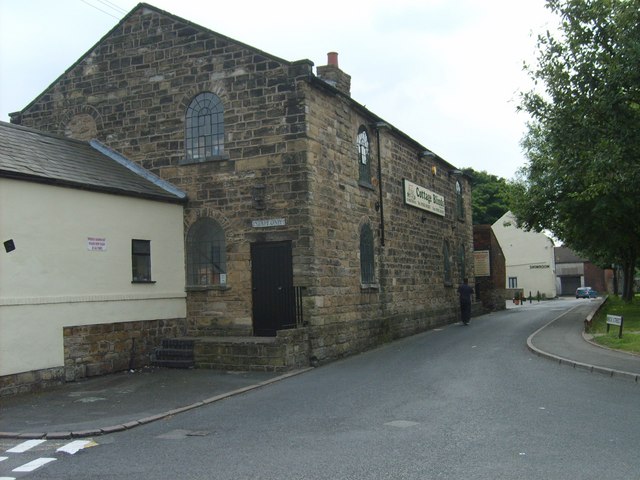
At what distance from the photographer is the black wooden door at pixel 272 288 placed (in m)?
15.2

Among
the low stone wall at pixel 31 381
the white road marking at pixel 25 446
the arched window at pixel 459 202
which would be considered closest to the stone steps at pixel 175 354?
the low stone wall at pixel 31 381

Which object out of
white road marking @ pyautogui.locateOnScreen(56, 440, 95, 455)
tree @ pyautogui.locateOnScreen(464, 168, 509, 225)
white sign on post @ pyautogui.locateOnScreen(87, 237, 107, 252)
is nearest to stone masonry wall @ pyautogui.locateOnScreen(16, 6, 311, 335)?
white sign on post @ pyautogui.locateOnScreen(87, 237, 107, 252)

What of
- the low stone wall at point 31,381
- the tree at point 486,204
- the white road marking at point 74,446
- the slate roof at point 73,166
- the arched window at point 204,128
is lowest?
the white road marking at point 74,446

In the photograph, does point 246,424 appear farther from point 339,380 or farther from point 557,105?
point 557,105

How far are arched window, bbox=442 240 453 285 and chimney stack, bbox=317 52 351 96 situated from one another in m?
9.23

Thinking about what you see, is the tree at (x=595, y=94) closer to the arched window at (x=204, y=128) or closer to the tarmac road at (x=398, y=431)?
the tarmac road at (x=398, y=431)

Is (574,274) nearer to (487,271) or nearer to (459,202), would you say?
(487,271)

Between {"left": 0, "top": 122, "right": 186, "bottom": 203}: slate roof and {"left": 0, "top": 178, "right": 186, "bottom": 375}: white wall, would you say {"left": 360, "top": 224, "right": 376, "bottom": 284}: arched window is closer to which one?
{"left": 0, "top": 178, "right": 186, "bottom": 375}: white wall

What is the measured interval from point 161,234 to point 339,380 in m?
5.94

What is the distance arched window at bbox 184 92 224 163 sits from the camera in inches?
642

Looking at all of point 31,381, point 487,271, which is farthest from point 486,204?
point 31,381

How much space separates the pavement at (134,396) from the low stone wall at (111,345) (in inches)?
11.4

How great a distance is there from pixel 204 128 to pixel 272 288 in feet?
14.3

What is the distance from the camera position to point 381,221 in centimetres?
1950
